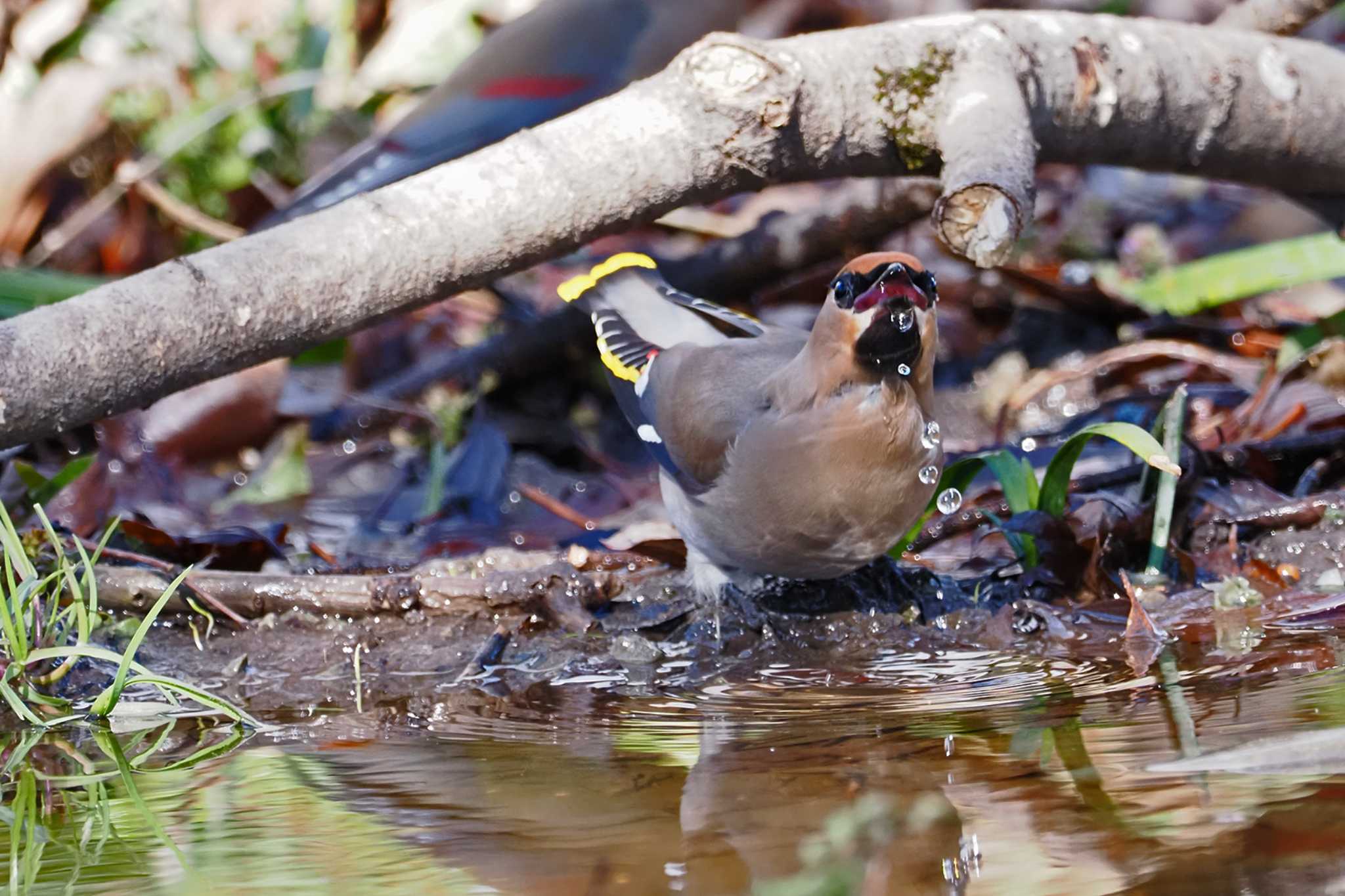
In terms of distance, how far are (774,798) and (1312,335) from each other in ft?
8.64

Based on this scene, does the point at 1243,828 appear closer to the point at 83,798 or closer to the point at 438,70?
the point at 83,798

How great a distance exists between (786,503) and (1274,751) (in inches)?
46.3

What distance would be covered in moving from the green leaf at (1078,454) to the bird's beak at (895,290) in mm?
472

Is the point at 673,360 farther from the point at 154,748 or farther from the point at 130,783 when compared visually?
the point at 130,783

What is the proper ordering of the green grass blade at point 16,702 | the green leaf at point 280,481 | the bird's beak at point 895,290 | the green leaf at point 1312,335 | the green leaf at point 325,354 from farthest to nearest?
1. the green leaf at point 325,354
2. the green leaf at point 280,481
3. the green leaf at point 1312,335
4. the bird's beak at point 895,290
5. the green grass blade at point 16,702

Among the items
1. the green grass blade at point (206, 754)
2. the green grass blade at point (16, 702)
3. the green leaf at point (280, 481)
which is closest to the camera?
the green grass blade at point (206, 754)

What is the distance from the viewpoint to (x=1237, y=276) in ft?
15.1

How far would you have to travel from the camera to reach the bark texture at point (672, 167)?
286 centimetres

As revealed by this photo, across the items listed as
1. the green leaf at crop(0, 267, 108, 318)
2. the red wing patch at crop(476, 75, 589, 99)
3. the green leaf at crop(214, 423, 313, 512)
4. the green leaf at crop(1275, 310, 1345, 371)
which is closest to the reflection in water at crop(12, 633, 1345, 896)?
the green leaf at crop(1275, 310, 1345, 371)

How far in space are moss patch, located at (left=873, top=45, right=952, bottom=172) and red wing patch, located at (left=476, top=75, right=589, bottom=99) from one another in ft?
6.65

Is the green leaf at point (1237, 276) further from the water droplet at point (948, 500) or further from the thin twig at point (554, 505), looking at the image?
the thin twig at point (554, 505)

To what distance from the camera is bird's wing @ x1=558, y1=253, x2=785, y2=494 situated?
10.7 feet

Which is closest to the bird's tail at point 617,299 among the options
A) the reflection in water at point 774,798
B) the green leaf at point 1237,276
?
the reflection in water at point 774,798

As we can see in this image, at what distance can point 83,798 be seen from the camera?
2229mm
